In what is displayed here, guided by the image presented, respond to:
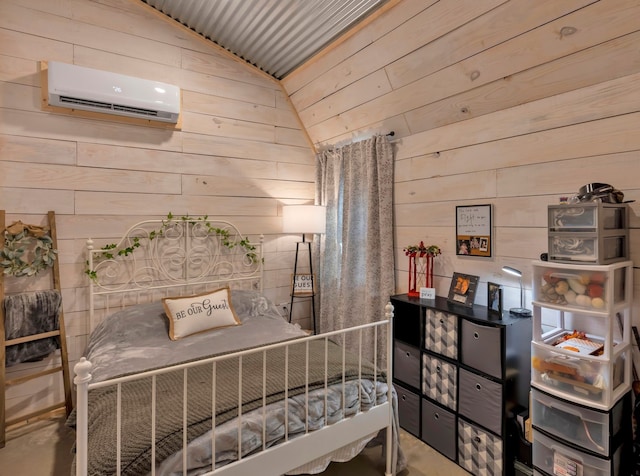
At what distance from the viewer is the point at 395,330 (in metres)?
2.64

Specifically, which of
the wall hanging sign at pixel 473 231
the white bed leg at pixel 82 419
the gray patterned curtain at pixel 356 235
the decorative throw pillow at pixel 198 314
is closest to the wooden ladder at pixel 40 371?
the decorative throw pillow at pixel 198 314

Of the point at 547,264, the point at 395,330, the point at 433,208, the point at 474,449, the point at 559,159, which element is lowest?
the point at 474,449

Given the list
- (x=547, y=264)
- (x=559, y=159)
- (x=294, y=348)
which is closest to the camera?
(x=547, y=264)

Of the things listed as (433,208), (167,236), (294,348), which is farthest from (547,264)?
(167,236)

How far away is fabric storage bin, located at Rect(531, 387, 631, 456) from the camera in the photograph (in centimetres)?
159

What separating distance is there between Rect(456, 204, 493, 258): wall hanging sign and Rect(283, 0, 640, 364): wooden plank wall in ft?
0.16

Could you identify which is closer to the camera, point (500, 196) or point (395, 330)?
point (500, 196)

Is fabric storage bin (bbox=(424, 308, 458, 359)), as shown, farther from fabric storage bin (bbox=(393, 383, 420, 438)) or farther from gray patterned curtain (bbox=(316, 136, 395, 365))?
gray patterned curtain (bbox=(316, 136, 395, 365))

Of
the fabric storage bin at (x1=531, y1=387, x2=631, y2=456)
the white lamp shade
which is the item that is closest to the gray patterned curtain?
the white lamp shade

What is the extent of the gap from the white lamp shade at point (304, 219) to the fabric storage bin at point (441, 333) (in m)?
1.37

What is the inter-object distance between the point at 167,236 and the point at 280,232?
1.08 metres

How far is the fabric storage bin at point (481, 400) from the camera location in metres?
1.98

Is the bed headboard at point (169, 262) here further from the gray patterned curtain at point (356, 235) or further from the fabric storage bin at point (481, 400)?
the fabric storage bin at point (481, 400)

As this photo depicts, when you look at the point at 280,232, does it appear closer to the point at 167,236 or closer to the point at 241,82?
the point at 167,236
